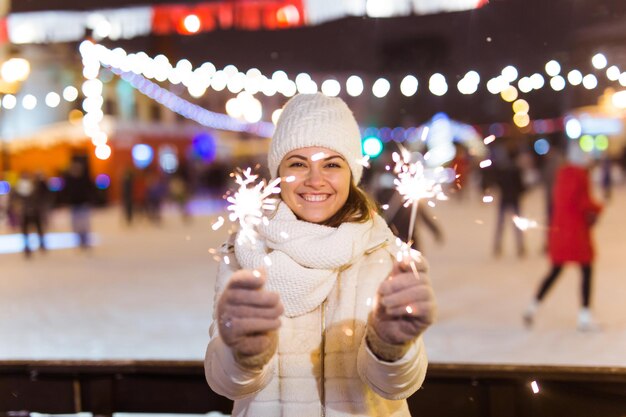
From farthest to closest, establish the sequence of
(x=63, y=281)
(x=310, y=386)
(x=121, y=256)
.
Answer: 1. (x=121, y=256)
2. (x=63, y=281)
3. (x=310, y=386)

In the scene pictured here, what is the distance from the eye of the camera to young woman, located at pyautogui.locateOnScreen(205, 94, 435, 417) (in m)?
1.27

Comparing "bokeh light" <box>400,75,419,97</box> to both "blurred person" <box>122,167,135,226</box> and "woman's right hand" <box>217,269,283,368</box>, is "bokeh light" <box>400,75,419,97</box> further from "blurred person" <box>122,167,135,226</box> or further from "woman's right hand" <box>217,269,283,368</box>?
"blurred person" <box>122,167,135,226</box>

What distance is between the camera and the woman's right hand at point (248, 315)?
1230 millimetres

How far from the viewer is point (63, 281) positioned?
7309 millimetres

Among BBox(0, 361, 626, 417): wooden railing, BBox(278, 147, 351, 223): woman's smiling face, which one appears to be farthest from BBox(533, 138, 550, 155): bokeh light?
BBox(278, 147, 351, 223): woman's smiling face

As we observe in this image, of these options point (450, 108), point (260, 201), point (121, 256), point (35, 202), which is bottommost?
point (121, 256)

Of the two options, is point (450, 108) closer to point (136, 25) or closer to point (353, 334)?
point (136, 25)

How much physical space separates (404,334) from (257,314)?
29 cm

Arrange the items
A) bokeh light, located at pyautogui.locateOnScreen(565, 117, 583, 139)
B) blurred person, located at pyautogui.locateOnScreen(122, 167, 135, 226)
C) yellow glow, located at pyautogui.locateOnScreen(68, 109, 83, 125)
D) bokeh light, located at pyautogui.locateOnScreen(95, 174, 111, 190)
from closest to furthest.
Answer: blurred person, located at pyautogui.locateOnScreen(122, 167, 135, 226) → bokeh light, located at pyautogui.locateOnScreen(565, 117, 583, 139) → yellow glow, located at pyautogui.locateOnScreen(68, 109, 83, 125) → bokeh light, located at pyautogui.locateOnScreen(95, 174, 111, 190)

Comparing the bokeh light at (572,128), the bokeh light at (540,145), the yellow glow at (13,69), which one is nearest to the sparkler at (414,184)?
the yellow glow at (13,69)

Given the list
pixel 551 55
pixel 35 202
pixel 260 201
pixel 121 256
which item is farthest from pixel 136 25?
pixel 35 202

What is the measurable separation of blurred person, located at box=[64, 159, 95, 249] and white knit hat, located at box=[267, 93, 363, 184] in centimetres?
883

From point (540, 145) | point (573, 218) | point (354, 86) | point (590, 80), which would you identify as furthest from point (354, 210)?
point (540, 145)

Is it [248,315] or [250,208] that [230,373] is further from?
[250,208]
